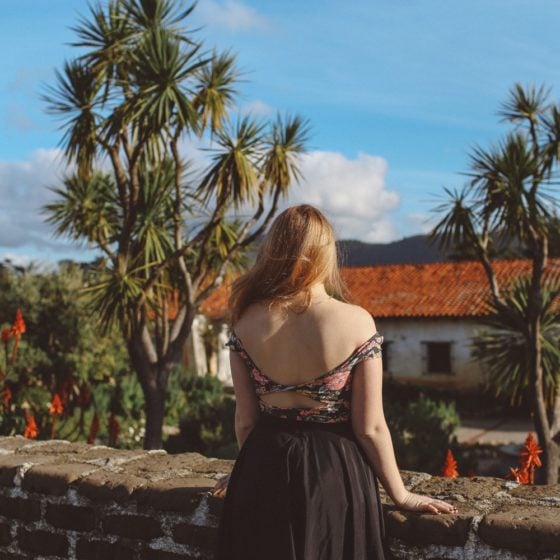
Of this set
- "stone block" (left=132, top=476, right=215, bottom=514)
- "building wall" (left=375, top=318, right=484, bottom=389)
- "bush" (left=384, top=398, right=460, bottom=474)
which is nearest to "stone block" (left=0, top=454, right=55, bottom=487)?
"stone block" (left=132, top=476, right=215, bottom=514)

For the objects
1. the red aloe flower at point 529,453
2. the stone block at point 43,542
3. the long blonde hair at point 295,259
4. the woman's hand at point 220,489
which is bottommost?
the stone block at point 43,542

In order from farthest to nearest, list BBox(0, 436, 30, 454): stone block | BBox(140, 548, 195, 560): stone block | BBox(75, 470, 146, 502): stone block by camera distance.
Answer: BBox(0, 436, 30, 454): stone block < BBox(75, 470, 146, 502): stone block < BBox(140, 548, 195, 560): stone block

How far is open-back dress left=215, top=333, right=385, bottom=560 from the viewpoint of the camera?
2.04 m

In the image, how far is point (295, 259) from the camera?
210cm

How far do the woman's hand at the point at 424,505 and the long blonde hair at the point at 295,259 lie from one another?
0.66 m

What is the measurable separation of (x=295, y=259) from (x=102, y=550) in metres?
1.45

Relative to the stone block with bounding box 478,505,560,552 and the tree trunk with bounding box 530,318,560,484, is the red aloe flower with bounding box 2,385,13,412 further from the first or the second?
the stone block with bounding box 478,505,560,552

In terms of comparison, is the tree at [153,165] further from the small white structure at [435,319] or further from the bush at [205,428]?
the small white structure at [435,319]

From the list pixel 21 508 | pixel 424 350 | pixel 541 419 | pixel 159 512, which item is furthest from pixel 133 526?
pixel 424 350

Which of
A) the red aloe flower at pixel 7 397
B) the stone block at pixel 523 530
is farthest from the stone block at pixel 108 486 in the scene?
the red aloe flower at pixel 7 397

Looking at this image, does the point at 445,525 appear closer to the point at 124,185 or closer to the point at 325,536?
the point at 325,536

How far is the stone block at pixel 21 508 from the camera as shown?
9.70 feet

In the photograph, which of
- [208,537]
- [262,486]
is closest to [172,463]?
[208,537]

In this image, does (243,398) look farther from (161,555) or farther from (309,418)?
(161,555)
